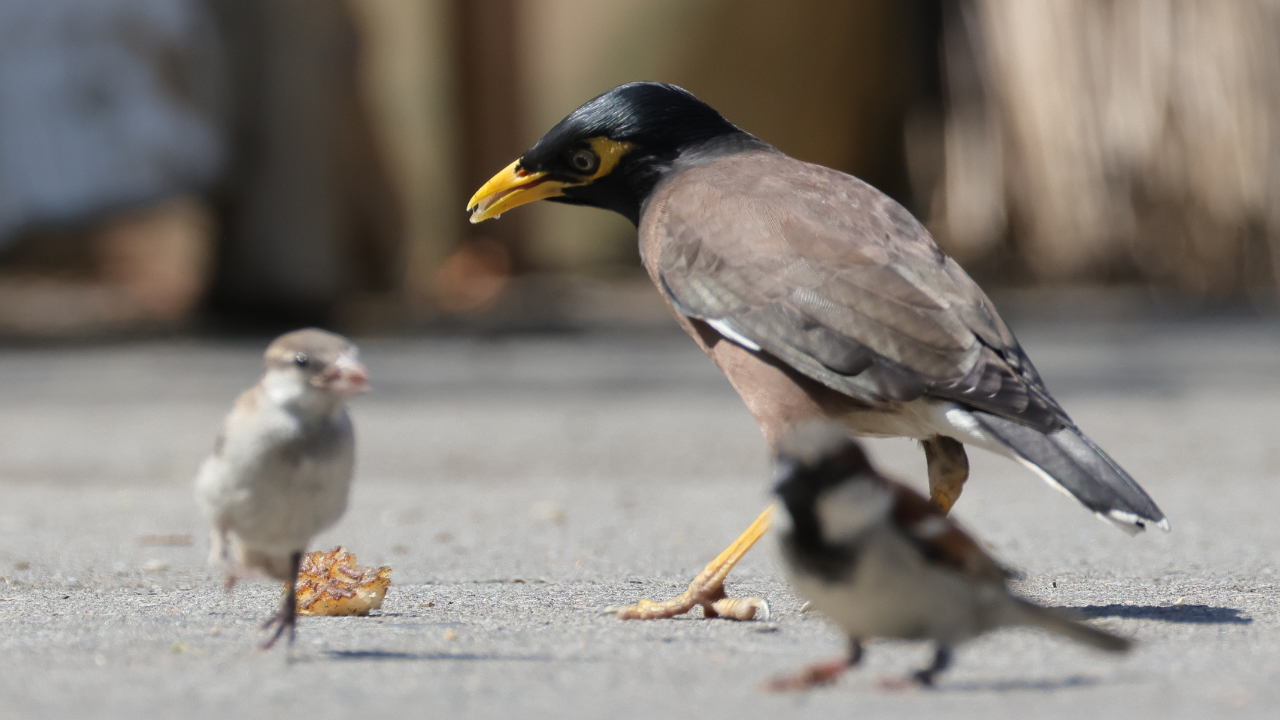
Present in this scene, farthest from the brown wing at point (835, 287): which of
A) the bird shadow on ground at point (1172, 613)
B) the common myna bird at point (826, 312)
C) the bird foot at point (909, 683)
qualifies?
the bird foot at point (909, 683)

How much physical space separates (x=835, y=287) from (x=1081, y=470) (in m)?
0.63

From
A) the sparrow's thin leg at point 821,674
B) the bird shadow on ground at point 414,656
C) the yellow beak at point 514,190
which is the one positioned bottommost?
the bird shadow on ground at point 414,656

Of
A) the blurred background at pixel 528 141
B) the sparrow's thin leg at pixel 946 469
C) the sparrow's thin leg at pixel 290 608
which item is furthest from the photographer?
the blurred background at pixel 528 141

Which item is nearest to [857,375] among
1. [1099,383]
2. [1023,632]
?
[1023,632]

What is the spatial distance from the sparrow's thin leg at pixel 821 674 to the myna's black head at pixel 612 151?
157 centimetres

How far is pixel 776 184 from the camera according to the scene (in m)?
3.49

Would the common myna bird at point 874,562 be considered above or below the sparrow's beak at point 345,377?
below

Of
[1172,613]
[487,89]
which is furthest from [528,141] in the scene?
[1172,613]

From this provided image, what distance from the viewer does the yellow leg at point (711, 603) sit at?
318 centimetres

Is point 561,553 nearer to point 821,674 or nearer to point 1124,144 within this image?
point 821,674

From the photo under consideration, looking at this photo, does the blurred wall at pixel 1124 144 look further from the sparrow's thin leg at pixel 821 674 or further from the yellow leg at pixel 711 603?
the sparrow's thin leg at pixel 821 674

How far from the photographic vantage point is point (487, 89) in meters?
12.6

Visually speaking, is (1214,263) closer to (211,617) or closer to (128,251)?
(128,251)

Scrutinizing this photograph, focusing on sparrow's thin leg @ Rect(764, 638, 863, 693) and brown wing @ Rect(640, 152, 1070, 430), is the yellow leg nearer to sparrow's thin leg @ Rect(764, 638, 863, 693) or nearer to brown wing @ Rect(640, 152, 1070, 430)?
brown wing @ Rect(640, 152, 1070, 430)
